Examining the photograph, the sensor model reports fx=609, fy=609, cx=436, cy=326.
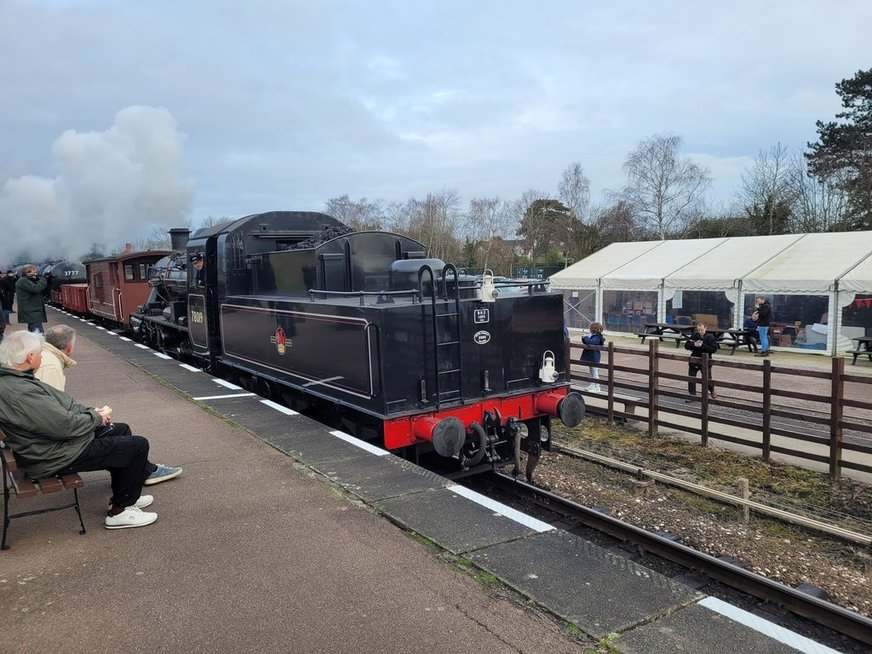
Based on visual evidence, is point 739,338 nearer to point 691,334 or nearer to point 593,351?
point 691,334

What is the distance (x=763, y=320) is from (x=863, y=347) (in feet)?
7.40

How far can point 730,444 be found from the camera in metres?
8.19

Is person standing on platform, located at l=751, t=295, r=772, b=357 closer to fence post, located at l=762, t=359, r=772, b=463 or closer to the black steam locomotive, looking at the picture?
fence post, located at l=762, t=359, r=772, b=463

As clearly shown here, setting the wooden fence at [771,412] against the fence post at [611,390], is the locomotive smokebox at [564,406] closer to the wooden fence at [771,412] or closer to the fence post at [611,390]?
the wooden fence at [771,412]

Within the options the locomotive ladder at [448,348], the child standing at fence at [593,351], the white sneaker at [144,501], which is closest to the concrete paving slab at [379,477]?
the locomotive ladder at [448,348]

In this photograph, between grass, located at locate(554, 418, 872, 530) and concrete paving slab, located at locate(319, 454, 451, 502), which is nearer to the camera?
concrete paving slab, located at locate(319, 454, 451, 502)

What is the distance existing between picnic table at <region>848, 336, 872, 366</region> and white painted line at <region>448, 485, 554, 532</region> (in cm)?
1334

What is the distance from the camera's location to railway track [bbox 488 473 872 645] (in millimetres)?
3869

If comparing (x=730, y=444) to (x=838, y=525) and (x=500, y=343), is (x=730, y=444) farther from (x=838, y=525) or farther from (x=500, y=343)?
(x=500, y=343)

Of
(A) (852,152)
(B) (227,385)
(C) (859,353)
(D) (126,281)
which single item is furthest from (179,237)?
(A) (852,152)

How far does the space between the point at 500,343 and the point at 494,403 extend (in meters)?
0.63

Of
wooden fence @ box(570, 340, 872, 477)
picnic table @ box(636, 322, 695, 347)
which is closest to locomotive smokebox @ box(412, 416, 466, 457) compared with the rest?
wooden fence @ box(570, 340, 872, 477)

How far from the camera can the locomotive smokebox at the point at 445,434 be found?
18.0 feet

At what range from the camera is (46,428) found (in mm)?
3510
